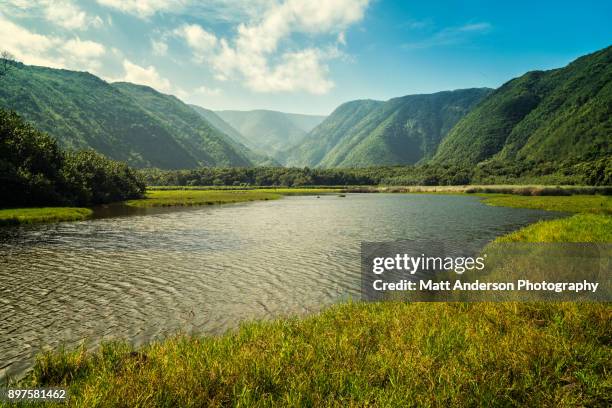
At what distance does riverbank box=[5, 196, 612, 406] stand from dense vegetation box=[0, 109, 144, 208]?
69.1m

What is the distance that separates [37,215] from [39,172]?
19.1 metres

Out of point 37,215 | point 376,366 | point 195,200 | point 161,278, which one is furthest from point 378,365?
point 195,200

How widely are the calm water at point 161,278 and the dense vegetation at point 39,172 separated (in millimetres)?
23468

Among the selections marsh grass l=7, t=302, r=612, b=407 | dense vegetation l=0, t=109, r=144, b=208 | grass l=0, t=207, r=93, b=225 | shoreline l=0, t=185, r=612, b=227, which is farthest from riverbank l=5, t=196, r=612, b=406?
dense vegetation l=0, t=109, r=144, b=208

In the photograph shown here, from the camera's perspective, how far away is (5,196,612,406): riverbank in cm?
725

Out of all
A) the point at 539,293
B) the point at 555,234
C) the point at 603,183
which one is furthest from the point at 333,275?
the point at 603,183

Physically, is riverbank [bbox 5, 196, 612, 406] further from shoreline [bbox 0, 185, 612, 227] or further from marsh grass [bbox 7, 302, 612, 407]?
shoreline [bbox 0, 185, 612, 227]

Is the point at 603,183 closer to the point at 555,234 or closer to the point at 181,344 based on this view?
the point at 555,234

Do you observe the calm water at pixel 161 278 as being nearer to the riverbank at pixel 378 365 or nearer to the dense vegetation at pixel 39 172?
the riverbank at pixel 378 365

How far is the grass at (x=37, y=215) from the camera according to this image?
49.6 metres

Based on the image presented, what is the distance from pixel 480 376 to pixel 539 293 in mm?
8753

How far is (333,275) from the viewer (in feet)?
76.3

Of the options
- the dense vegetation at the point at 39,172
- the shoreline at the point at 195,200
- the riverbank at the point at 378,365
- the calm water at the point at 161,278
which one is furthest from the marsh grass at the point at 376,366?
the dense vegetation at the point at 39,172

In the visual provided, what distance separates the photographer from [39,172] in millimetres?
67188
